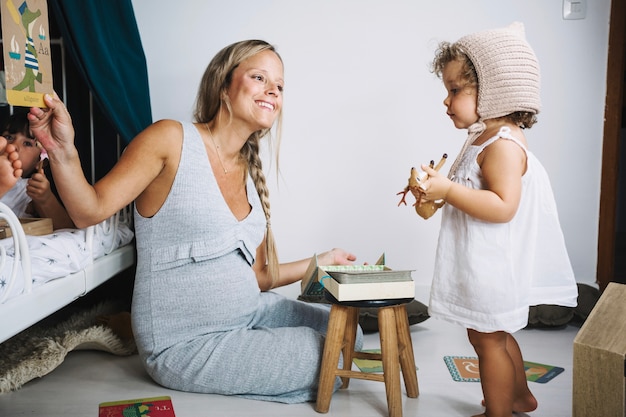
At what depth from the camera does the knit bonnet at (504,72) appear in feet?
4.69

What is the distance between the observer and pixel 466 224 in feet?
4.86

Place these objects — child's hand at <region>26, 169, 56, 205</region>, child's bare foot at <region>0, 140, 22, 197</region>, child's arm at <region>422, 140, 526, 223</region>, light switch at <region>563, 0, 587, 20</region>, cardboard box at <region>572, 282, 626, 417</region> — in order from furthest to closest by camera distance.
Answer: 1. light switch at <region>563, 0, 587, 20</region>
2. child's hand at <region>26, 169, 56, 205</region>
3. child's arm at <region>422, 140, 526, 223</region>
4. child's bare foot at <region>0, 140, 22, 197</region>
5. cardboard box at <region>572, 282, 626, 417</region>

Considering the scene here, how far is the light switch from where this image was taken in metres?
2.35

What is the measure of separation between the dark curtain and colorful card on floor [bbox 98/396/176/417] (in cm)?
81

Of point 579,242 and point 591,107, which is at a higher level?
point 591,107

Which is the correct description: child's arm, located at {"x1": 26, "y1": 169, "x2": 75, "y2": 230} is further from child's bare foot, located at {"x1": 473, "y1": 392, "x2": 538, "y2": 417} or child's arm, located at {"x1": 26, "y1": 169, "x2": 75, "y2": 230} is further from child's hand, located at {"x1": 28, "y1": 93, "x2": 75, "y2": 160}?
child's bare foot, located at {"x1": 473, "y1": 392, "x2": 538, "y2": 417}

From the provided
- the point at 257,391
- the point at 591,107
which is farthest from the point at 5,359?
the point at 591,107

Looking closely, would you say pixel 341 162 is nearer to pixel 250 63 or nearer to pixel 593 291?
pixel 250 63

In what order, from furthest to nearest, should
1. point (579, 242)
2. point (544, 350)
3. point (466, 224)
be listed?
point (579, 242) < point (544, 350) < point (466, 224)

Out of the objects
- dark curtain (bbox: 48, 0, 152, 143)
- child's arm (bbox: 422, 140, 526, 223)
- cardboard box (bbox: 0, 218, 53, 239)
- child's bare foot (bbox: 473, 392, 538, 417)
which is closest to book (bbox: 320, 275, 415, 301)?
child's arm (bbox: 422, 140, 526, 223)

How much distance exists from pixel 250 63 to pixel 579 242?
154cm

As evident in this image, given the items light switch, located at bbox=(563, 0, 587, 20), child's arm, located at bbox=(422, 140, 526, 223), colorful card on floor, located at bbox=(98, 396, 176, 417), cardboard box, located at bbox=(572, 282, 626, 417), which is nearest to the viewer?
cardboard box, located at bbox=(572, 282, 626, 417)

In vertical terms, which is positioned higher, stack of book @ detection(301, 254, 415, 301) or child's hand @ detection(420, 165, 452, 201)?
child's hand @ detection(420, 165, 452, 201)

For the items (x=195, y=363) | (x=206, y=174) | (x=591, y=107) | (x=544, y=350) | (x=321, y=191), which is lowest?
(x=544, y=350)
